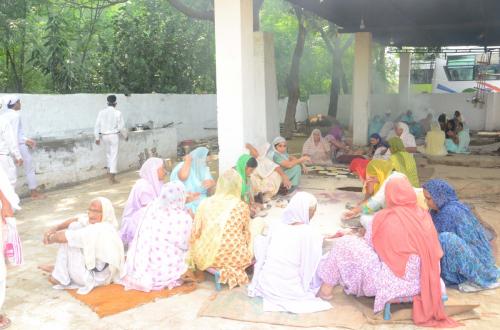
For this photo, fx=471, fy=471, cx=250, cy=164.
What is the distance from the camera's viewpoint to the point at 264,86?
29.7 feet

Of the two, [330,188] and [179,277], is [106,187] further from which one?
[179,277]

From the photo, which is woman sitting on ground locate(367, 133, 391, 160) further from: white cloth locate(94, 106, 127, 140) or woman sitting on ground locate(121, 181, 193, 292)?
white cloth locate(94, 106, 127, 140)

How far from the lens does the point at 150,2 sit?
14.7 m

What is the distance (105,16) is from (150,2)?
4583mm

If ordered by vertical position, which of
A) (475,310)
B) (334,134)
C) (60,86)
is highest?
(60,86)

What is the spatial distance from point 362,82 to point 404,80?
8.52 meters

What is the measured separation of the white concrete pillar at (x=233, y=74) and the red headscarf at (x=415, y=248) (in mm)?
3400

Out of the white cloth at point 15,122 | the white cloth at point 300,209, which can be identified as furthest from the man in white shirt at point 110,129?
the white cloth at point 300,209

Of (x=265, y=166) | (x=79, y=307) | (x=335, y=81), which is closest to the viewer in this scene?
(x=79, y=307)

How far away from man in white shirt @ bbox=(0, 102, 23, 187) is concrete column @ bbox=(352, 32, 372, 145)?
9.07 metres

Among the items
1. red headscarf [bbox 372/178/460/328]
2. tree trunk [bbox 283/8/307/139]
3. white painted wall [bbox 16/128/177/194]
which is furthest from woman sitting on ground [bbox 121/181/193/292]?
tree trunk [bbox 283/8/307/139]

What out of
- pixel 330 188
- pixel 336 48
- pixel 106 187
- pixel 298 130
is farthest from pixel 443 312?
pixel 336 48

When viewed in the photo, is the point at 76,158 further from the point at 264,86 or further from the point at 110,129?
the point at 264,86

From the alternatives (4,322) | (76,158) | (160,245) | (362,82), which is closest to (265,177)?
(160,245)
